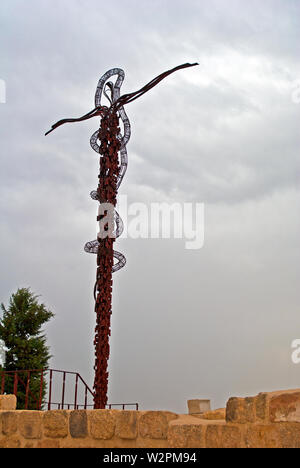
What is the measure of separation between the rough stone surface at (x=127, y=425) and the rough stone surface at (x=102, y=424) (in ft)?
0.21

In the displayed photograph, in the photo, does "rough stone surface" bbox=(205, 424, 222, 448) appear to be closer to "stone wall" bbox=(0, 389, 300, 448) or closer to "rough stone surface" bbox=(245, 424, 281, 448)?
"stone wall" bbox=(0, 389, 300, 448)

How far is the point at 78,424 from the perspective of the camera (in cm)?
545

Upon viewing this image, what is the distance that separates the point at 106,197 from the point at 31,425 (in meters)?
7.92

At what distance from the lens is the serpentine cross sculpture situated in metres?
12.3

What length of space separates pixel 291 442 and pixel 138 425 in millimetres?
1537

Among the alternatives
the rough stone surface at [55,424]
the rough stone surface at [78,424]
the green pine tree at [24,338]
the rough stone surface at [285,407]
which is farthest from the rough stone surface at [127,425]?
the green pine tree at [24,338]

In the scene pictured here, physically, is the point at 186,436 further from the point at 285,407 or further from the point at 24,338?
the point at 24,338

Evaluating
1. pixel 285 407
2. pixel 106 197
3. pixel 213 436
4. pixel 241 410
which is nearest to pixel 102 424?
pixel 213 436

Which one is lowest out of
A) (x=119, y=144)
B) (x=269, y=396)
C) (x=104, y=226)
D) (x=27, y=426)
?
(x=27, y=426)

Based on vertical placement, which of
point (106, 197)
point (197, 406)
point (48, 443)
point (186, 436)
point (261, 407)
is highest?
point (106, 197)

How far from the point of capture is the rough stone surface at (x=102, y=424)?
17.3ft
